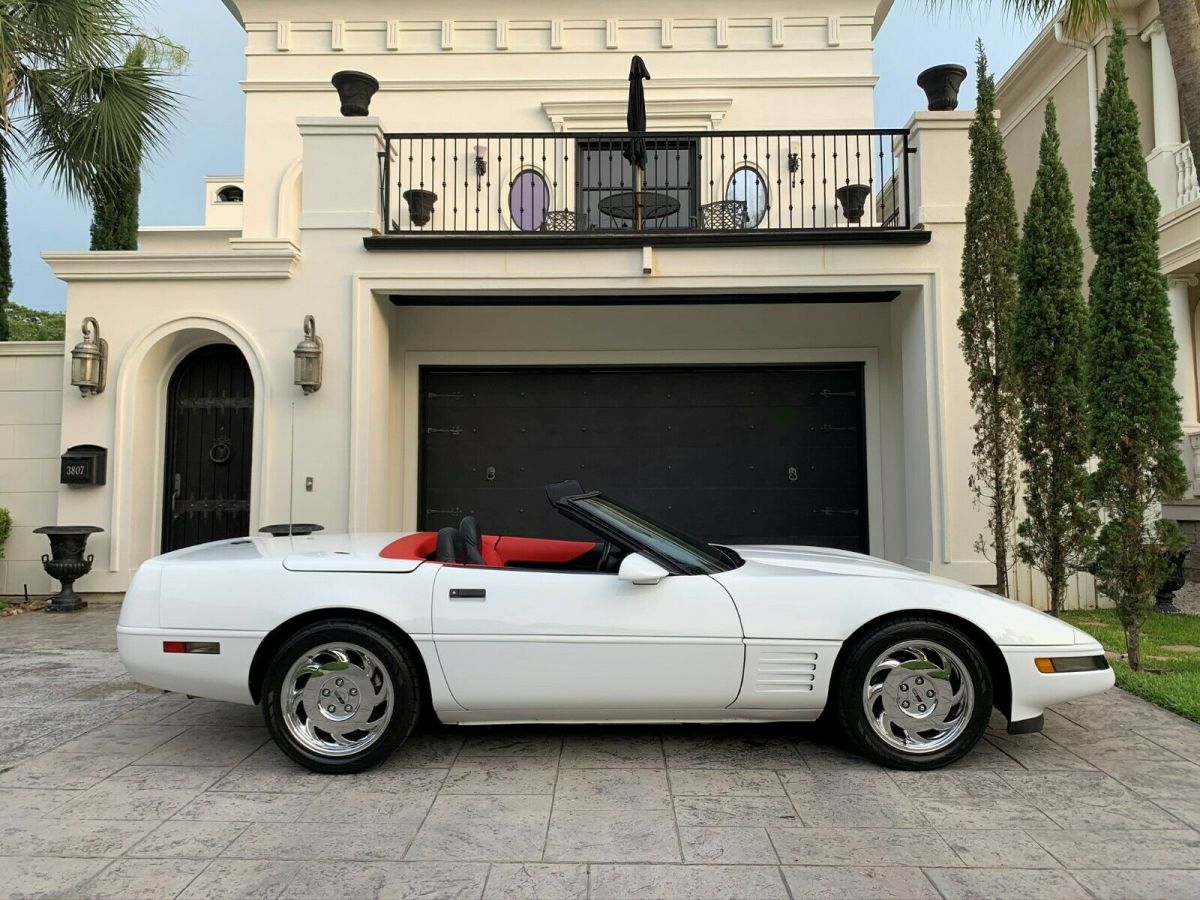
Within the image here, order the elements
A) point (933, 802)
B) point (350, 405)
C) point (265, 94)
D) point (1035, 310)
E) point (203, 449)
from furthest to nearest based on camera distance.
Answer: point (265, 94) < point (203, 449) < point (350, 405) < point (1035, 310) < point (933, 802)

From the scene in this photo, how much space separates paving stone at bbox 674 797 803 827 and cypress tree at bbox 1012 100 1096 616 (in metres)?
4.07

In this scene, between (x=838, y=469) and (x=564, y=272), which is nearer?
(x=564, y=272)

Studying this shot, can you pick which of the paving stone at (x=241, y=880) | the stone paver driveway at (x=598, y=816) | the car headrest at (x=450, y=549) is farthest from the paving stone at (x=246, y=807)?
the car headrest at (x=450, y=549)

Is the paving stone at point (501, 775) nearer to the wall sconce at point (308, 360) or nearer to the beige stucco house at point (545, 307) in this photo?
the beige stucco house at point (545, 307)

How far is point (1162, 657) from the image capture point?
5984 millimetres

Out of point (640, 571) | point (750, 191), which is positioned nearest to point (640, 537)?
point (640, 571)

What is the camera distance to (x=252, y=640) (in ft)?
11.9

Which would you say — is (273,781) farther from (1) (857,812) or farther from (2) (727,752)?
(1) (857,812)

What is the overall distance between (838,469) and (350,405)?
18.0ft

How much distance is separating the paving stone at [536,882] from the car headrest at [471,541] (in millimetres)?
1442

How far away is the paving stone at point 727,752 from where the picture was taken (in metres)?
3.74

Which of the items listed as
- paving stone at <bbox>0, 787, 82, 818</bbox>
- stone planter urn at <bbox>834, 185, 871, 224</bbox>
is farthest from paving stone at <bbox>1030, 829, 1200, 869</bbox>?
stone planter urn at <bbox>834, 185, 871, 224</bbox>

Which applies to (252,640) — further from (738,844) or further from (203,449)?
(203,449)

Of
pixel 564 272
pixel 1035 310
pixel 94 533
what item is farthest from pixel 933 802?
pixel 94 533
